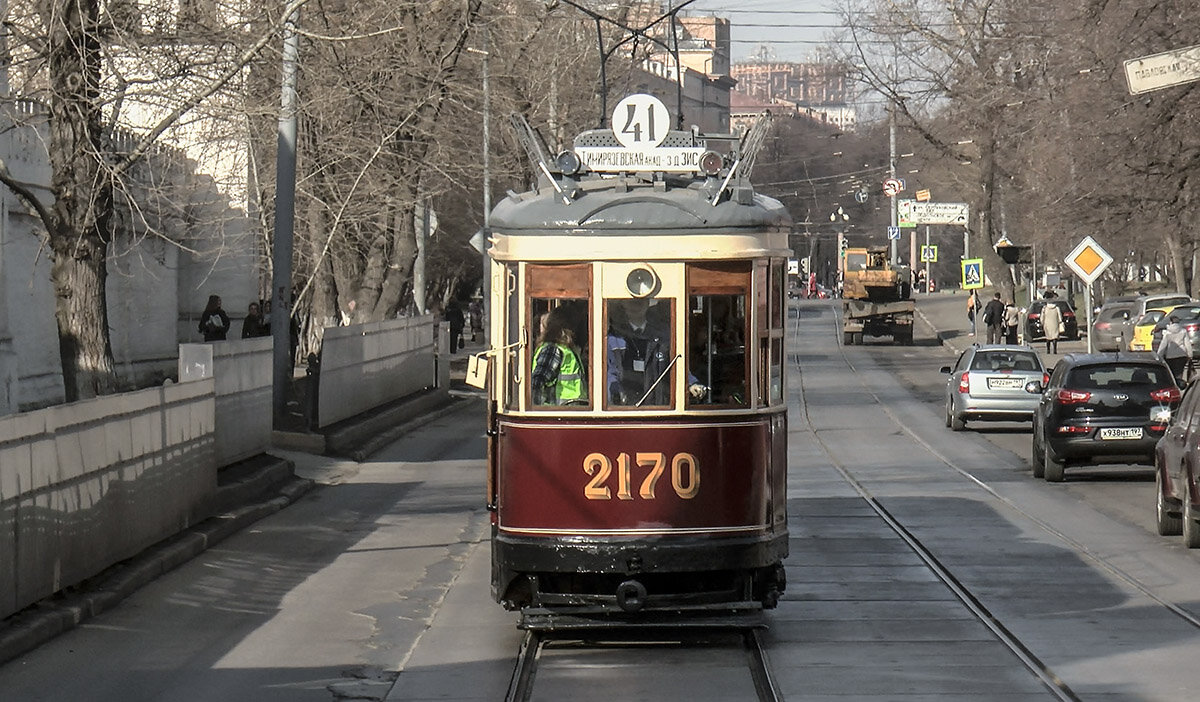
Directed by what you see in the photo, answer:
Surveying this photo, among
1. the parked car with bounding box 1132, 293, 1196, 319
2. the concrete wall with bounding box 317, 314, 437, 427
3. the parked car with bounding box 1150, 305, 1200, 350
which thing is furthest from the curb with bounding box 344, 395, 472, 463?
the parked car with bounding box 1132, 293, 1196, 319

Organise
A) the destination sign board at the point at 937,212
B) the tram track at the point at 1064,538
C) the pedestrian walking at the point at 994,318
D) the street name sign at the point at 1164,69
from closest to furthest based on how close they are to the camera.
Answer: the tram track at the point at 1064,538, the street name sign at the point at 1164,69, the pedestrian walking at the point at 994,318, the destination sign board at the point at 937,212

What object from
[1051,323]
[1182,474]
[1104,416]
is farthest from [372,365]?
[1051,323]

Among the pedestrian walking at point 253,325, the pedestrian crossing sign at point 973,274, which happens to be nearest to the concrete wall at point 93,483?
the pedestrian walking at point 253,325

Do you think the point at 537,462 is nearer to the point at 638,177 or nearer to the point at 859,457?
the point at 638,177

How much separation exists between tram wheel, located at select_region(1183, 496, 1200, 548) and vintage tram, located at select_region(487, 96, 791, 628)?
17.8 feet

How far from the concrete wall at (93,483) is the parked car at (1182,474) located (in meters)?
8.36

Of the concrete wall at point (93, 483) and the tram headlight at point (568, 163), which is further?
the tram headlight at point (568, 163)

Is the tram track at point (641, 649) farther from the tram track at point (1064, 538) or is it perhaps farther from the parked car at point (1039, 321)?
the parked car at point (1039, 321)

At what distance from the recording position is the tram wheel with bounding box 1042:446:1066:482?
2150 cm

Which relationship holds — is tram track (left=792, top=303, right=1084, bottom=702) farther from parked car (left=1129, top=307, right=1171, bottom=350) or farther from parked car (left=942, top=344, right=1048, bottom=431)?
parked car (left=1129, top=307, right=1171, bottom=350)

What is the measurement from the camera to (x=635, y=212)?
1062 centimetres

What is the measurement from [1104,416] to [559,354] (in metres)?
12.4

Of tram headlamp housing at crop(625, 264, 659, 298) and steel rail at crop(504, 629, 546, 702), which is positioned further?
tram headlamp housing at crop(625, 264, 659, 298)

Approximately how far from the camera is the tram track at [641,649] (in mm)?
9375
